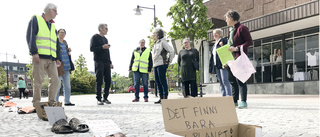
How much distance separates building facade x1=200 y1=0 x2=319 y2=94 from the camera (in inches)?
578

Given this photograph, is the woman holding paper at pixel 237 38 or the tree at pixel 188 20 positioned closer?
the woman holding paper at pixel 237 38

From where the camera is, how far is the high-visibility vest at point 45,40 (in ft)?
14.8

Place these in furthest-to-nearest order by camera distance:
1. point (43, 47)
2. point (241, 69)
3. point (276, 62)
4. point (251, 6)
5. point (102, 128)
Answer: point (251, 6) < point (276, 62) < point (43, 47) < point (241, 69) < point (102, 128)

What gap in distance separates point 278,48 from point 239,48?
49.4 ft

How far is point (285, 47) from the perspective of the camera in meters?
17.9

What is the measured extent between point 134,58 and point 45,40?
13.4 feet

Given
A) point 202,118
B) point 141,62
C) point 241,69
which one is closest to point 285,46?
point 141,62

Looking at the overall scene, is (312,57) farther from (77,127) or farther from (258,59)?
(77,127)

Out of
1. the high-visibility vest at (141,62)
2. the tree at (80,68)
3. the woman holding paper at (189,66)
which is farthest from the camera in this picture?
the tree at (80,68)

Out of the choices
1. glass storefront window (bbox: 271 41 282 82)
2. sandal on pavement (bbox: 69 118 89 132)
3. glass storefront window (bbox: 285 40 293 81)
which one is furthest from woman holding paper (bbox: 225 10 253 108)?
glass storefront window (bbox: 271 41 282 82)

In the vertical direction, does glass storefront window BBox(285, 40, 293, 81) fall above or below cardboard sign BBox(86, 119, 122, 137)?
above

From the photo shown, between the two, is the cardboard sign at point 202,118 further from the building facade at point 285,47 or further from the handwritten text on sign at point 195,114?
the building facade at point 285,47

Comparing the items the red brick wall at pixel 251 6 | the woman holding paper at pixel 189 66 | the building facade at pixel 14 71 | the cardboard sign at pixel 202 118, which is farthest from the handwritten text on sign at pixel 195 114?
the building facade at pixel 14 71

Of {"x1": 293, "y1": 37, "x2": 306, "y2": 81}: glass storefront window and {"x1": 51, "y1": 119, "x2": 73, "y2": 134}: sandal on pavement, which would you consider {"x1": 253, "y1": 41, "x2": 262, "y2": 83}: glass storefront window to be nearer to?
{"x1": 293, "y1": 37, "x2": 306, "y2": 81}: glass storefront window
